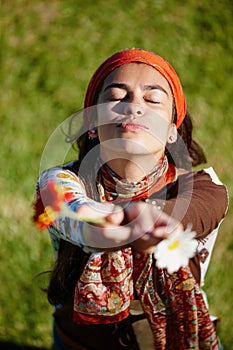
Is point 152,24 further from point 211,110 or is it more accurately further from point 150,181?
point 150,181

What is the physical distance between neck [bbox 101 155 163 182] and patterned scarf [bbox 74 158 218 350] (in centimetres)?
1

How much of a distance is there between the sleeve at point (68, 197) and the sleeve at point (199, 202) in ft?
0.58

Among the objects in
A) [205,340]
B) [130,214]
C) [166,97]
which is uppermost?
[166,97]

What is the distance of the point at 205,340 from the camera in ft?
4.89

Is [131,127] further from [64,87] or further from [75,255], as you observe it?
[64,87]

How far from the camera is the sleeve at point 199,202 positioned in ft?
3.54

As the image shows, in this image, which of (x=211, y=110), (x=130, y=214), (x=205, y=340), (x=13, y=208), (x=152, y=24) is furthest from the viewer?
(x=152, y=24)

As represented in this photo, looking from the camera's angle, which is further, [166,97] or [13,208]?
[13,208]

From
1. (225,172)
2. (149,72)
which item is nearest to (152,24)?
(225,172)

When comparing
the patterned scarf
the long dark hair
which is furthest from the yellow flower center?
the long dark hair

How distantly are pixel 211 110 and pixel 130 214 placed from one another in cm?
195

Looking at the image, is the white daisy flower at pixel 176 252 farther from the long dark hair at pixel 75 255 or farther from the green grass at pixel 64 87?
the green grass at pixel 64 87

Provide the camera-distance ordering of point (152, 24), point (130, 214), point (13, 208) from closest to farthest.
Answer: point (130, 214), point (13, 208), point (152, 24)

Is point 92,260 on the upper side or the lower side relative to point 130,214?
lower
